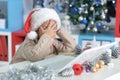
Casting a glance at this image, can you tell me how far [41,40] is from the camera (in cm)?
147

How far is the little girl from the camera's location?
1.44m

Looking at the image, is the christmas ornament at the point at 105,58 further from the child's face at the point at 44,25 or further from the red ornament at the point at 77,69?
the child's face at the point at 44,25

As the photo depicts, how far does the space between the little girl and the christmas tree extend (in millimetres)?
1329

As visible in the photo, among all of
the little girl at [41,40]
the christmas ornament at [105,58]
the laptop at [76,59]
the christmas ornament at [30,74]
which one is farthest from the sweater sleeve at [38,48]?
the christmas ornament at [30,74]

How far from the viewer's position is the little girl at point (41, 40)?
144cm

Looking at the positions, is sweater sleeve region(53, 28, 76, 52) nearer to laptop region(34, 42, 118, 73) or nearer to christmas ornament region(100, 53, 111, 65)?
laptop region(34, 42, 118, 73)

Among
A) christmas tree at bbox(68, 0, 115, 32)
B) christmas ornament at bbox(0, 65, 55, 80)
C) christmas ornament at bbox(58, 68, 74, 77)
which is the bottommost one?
christmas tree at bbox(68, 0, 115, 32)

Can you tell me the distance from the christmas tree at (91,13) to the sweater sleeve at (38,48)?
1.46m

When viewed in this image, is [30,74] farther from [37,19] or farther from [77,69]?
[37,19]

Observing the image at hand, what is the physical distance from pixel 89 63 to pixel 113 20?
7.01ft

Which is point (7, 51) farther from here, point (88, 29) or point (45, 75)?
point (45, 75)

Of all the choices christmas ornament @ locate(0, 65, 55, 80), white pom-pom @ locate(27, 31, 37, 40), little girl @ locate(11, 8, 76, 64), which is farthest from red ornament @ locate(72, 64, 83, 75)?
white pom-pom @ locate(27, 31, 37, 40)

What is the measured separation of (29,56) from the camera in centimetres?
140

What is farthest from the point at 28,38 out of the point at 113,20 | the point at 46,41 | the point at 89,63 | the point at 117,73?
the point at 113,20
